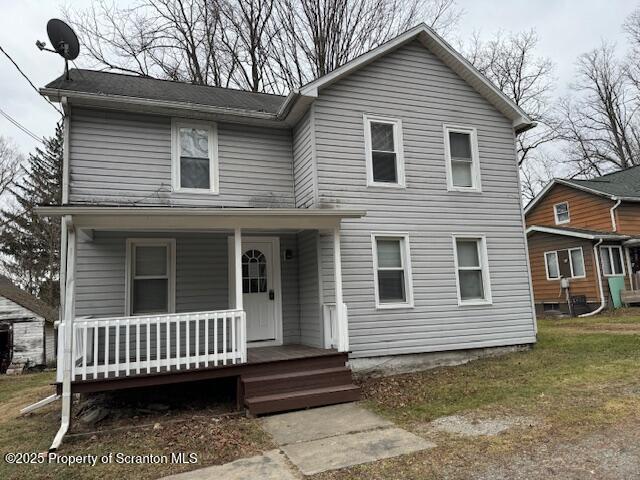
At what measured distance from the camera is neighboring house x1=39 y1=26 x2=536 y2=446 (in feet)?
24.2

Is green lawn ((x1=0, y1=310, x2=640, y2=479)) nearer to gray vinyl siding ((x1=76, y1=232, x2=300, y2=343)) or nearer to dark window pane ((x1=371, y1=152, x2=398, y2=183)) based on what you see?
gray vinyl siding ((x1=76, y1=232, x2=300, y2=343))

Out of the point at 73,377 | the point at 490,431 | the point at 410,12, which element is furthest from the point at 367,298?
the point at 410,12

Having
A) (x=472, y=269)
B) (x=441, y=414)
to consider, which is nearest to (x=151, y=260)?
(x=441, y=414)

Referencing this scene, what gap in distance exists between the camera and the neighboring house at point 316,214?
7387 millimetres

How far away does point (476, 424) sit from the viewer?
16.9 feet

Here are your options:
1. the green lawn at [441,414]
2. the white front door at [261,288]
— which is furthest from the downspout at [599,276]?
the white front door at [261,288]

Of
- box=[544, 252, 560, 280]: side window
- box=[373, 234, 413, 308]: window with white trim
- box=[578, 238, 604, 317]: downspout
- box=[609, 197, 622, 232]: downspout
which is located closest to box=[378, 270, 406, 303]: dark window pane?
box=[373, 234, 413, 308]: window with white trim

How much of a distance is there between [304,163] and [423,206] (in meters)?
2.53

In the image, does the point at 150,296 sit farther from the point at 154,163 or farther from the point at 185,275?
the point at 154,163

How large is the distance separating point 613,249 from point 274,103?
49.6 feet

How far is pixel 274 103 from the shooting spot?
10094 millimetres

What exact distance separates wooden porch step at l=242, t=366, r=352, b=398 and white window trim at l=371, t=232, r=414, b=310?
180 centimetres

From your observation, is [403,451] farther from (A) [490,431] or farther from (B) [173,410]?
(B) [173,410]

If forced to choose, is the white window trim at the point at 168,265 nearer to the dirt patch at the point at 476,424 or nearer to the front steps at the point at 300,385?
the front steps at the point at 300,385
